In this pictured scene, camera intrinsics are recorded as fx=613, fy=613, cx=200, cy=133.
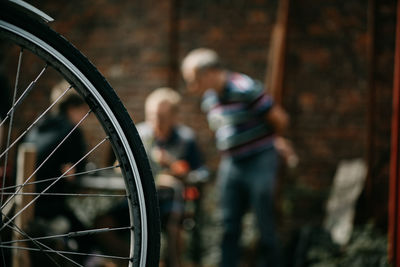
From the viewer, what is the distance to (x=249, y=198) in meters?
4.00

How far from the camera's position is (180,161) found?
14.2 ft

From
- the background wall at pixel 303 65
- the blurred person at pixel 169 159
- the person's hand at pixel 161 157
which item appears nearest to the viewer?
the blurred person at pixel 169 159

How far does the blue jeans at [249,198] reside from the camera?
3855mm

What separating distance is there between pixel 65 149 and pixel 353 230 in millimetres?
2208

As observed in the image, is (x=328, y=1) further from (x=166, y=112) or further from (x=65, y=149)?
(x=65, y=149)

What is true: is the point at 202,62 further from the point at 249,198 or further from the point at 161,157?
the point at 249,198

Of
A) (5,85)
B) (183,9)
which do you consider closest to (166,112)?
(5,85)

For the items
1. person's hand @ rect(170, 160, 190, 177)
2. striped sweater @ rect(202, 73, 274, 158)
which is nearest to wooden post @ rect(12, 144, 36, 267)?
striped sweater @ rect(202, 73, 274, 158)

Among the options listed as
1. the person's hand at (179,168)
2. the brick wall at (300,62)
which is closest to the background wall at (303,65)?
the brick wall at (300,62)

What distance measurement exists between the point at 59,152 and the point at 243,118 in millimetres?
1166

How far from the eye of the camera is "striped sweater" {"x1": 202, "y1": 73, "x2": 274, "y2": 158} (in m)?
3.84

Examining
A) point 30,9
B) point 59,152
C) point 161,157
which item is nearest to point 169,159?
point 161,157

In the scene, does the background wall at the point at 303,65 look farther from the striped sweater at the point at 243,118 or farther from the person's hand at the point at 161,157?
the striped sweater at the point at 243,118

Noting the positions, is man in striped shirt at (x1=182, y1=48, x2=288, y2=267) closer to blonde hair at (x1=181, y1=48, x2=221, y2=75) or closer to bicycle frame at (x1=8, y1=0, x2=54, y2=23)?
blonde hair at (x1=181, y1=48, x2=221, y2=75)
